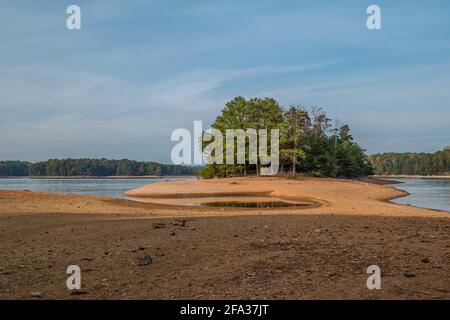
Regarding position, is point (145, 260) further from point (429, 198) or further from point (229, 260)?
point (429, 198)

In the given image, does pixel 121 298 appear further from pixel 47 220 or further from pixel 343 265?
pixel 47 220

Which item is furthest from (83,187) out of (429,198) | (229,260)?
(229,260)

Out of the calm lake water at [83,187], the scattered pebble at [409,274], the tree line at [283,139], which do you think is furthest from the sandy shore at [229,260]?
the tree line at [283,139]

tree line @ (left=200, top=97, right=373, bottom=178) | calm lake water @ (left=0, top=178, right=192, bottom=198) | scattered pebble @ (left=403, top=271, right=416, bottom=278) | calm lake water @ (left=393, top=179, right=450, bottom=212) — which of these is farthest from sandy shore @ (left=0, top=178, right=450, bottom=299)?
tree line @ (left=200, top=97, right=373, bottom=178)

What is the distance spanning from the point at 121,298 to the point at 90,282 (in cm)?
117

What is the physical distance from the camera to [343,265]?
810cm

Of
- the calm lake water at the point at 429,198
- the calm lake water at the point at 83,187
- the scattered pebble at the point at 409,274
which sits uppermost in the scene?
the scattered pebble at the point at 409,274

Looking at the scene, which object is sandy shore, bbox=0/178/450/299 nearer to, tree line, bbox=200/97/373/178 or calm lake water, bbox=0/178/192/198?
calm lake water, bbox=0/178/192/198

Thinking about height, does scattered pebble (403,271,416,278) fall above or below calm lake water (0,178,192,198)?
above

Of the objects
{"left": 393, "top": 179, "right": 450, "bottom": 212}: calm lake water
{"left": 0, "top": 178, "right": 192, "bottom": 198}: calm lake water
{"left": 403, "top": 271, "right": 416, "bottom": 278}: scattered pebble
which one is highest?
{"left": 403, "top": 271, "right": 416, "bottom": 278}: scattered pebble

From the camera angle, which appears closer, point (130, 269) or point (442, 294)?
point (442, 294)

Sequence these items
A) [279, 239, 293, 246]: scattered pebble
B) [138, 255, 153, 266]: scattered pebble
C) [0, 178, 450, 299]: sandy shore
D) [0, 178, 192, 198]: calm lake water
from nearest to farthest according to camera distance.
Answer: [0, 178, 450, 299]: sandy shore, [138, 255, 153, 266]: scattered pebble, [279, 239, 293, 246]: scattered pebble, [0, 178, 192, 198]: calm lake water

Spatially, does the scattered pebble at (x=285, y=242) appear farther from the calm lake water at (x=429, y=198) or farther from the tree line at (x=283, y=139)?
the tree line at (x=283, y=139)
